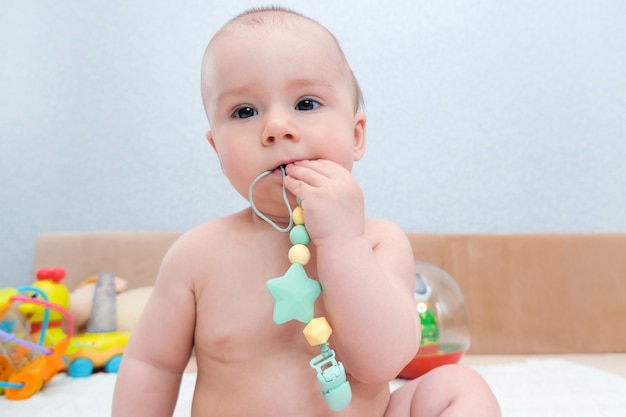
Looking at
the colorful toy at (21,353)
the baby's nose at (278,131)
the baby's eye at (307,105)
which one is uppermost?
the baby's eye at (307,105)

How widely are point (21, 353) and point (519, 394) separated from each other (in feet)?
3.54

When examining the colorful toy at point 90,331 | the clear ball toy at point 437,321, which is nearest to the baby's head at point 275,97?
the clear ball toy at point 437,321

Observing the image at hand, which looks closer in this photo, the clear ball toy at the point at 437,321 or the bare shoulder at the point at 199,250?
the bare shoulder at the point at 199,250


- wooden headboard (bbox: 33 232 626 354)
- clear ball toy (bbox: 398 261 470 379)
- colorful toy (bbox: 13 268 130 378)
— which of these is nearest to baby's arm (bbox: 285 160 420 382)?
clear ball toy (bbox: 398 261 470 379)

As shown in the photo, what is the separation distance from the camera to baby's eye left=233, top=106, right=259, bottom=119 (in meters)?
0.58

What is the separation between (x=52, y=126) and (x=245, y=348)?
154 centimetres

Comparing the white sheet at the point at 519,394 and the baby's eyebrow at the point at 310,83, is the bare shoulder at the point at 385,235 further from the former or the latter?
the white sheet at the point at 519,394

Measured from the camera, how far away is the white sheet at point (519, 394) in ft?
3.36

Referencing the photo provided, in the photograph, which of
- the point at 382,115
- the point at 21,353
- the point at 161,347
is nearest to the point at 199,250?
the point at 161,347

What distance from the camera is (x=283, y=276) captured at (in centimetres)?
53

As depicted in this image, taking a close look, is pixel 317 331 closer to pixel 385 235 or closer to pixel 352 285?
pixel 352 285

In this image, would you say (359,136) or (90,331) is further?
(90,331)

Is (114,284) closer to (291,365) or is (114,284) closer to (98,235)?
(98,235)

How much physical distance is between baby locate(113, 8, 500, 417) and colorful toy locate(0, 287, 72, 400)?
2.19 feet
